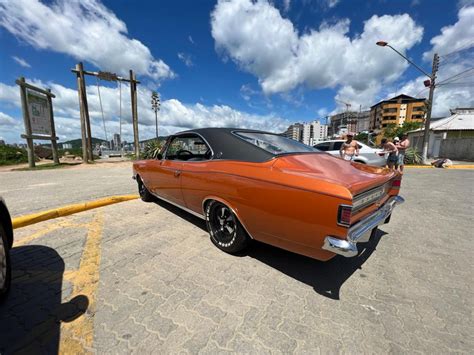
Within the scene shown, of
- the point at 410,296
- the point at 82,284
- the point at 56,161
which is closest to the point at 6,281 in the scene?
the point at 82,284

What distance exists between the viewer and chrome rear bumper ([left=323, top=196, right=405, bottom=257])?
1.76m

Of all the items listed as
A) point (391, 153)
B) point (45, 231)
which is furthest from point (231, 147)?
point (391, 153)

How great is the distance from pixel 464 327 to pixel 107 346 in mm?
2642

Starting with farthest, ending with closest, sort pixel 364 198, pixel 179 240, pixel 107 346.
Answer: pixel 179 240, pixel 364 198, pixel 107 346

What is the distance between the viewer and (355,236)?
191 centimetres

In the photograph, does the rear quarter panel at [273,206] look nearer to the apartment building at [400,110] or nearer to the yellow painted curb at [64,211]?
the yellow painted curb at [64,211]

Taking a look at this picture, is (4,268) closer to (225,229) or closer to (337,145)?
(225,229)

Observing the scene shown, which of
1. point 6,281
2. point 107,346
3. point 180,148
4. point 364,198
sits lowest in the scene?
point 107,346

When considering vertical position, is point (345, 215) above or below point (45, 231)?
above

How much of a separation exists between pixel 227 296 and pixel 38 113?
58.7 feet

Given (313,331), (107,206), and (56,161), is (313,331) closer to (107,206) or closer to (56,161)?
(107,206)

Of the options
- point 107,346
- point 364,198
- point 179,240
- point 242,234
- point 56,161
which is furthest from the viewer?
point 56,161

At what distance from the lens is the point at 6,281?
1.97 m

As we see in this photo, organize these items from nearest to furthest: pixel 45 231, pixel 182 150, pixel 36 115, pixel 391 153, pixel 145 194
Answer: pixel 45 231 → pixel 182 150 → pixel 145 194 → pixel 391 153 → pixel 36 115
